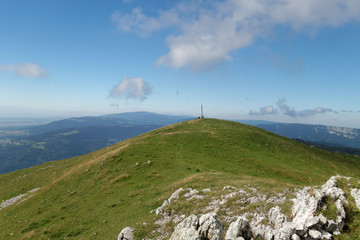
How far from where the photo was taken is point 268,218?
13.4 metres

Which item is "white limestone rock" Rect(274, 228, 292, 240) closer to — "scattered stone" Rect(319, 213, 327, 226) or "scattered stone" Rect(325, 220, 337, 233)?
"scattered stone" Rect(319, 213, 327, 226)

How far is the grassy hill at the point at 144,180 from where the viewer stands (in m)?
22.8

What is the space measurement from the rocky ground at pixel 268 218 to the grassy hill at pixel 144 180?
1.92 metres

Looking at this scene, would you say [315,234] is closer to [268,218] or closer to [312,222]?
[312,222]

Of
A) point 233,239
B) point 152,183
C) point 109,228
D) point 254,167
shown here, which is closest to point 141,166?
point 152,183

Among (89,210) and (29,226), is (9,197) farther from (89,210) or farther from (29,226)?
(89,210)

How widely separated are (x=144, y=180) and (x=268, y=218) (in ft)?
80.9

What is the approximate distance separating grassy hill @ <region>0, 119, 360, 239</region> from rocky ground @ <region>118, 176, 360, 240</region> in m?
1.92

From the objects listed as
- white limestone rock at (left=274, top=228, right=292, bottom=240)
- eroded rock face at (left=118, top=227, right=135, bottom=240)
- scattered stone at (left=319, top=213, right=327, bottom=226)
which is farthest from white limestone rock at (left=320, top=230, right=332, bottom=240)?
eroded rock face at (left=118, top=227, right=135, bottom=240)

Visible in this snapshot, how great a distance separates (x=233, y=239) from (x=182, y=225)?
374 centimetres

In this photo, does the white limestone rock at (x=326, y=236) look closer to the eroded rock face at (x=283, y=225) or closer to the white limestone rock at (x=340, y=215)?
the eroded rock face at (x=283, y=225)

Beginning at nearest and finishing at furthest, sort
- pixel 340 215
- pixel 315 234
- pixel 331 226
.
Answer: pixel 315 234, pixel 331 226, pixel 340 215

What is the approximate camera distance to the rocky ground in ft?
34.4

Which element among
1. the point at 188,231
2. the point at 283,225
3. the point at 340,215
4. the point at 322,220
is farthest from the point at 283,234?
the point at 188,231
